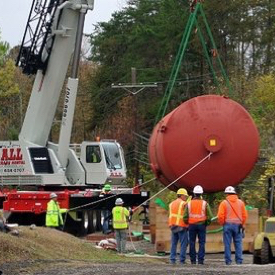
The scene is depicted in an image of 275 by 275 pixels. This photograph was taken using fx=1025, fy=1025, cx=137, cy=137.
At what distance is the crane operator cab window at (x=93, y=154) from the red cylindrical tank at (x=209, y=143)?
39.1 feet

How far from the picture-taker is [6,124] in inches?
2923

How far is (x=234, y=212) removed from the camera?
20.4 m

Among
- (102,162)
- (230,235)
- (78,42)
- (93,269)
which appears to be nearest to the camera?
(93,269)

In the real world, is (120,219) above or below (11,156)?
below

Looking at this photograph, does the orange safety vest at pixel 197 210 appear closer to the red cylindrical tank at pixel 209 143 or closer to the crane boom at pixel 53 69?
the red cylindrical tank at pixel 209 143

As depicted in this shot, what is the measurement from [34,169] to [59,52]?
3801 millimetres

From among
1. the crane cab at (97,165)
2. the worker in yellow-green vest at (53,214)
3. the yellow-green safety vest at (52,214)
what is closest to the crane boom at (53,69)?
the crane cab at (97,165)

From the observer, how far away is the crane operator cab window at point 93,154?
34656 millimetres

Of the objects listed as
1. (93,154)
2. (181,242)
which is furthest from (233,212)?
(93,154)

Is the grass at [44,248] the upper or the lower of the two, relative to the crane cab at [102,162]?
lower

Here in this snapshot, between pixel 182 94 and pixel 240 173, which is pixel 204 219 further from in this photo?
pixel 182 94

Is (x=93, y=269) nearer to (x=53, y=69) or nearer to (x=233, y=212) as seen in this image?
(x=233, y=212)

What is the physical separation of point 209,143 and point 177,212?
2.14m

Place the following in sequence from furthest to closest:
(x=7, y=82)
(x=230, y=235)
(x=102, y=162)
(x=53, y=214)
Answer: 1. (x=7, y=82)
2. (x=102, y=162)
3. (x=53, y=214)
4. (x=230, y=235)
